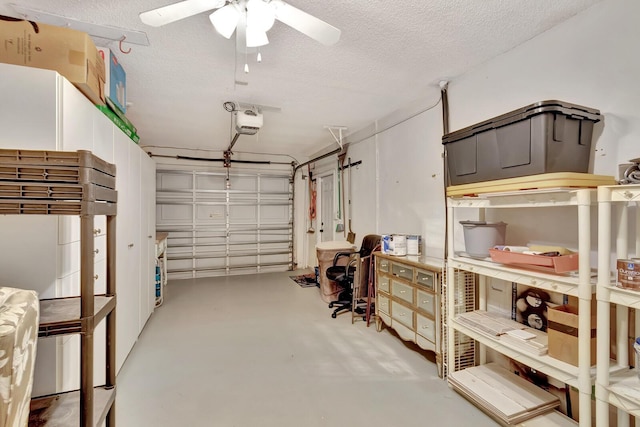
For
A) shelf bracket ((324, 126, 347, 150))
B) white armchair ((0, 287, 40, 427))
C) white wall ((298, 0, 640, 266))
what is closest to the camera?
white armchair ((0, 287, 40, 427))

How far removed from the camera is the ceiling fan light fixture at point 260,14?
136cm

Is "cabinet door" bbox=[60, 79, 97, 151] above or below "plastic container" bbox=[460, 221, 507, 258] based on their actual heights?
above

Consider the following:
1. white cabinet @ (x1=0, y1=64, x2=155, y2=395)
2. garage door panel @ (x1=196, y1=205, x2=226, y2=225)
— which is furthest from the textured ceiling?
garage door panel @ (x1=196, y1=205, x2=226, y2=225)

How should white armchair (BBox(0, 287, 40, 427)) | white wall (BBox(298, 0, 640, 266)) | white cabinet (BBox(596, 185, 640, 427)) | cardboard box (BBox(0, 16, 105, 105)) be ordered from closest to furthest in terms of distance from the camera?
white armchair (BBox(0, 287, 40, 427)) < white cabinet (BBox(596, 185, 640, 427)) < cardboard box (BBox(0, 16, 105, 105)) < white wall (BBox(298, 0, 640, 266))

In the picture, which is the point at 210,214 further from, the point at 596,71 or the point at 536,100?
the point at 596,71

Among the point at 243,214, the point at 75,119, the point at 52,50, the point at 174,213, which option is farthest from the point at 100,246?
the point at 243,214

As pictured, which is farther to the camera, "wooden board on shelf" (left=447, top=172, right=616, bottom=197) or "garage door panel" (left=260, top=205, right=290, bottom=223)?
"garage door panel" (left=260, top=205, right=290, bottom=223)

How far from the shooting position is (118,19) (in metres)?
1.72

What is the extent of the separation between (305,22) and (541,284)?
187 cm

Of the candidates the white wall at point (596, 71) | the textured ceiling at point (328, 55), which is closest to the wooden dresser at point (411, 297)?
the white wall at point (596, 71)

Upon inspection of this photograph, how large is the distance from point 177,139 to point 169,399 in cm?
419

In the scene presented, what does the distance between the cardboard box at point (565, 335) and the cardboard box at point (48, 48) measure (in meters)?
2.77

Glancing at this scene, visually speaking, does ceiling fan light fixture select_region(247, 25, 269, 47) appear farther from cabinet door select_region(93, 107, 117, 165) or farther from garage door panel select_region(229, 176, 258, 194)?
garage door panel select_region(229, 176, 258, 194)

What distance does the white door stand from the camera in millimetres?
5305
